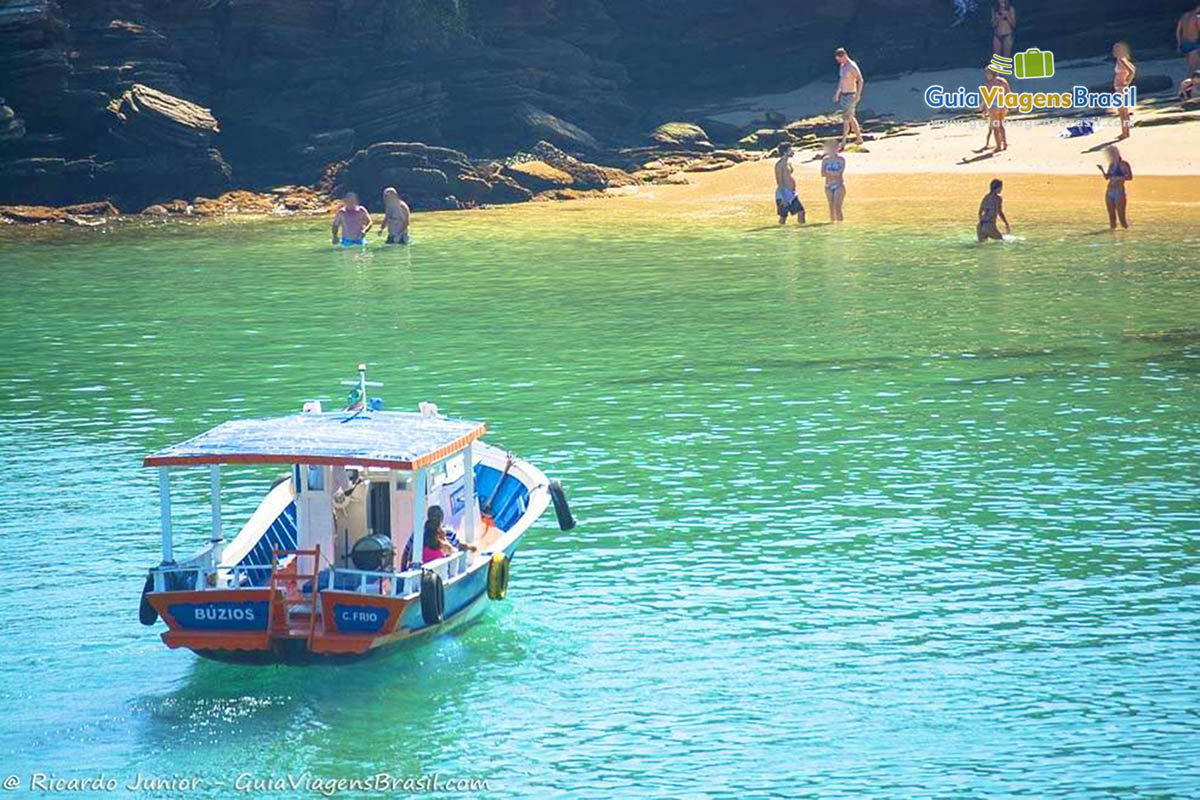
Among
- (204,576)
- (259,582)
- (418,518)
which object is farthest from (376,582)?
(204,576)

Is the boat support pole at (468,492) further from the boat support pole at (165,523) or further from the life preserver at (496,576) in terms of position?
the boat support pole at (165,523)

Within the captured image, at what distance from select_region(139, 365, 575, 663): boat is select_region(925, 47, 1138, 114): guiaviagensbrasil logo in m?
29.7

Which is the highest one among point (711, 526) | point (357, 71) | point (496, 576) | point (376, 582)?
point (357, 71)

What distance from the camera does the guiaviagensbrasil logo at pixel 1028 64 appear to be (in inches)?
2024

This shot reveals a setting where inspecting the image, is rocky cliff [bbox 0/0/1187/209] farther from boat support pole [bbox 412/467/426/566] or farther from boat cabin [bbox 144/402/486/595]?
boat support pole [bbox 412/467/426/566]

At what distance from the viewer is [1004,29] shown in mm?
50844

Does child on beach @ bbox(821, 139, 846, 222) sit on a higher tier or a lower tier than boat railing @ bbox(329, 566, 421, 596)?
higher

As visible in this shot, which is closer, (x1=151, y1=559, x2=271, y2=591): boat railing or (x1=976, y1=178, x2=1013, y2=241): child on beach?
(x1=151, y1=559, x2=271, y2=591): boat railing

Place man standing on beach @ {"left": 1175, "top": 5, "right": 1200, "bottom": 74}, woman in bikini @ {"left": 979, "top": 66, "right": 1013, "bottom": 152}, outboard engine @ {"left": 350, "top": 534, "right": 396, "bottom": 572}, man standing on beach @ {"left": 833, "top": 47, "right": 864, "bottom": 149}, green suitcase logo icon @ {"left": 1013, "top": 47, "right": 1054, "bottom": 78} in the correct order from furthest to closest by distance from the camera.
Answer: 1. green suitcase logo icon @ {"left": 1013, "top": 47, "right": 1054, "bottom": 78}
2. man standing on beach @ {"left": 1175, "top": 5, "right": 1200, "bottom": 74}
3. man standing on beach @ {"left": 833, "top": 47, "right": 864, "bottom": 149}
4. woman in bikini @ {"left": 979, "top": 66, "right": 1013, "bottom": 152}
5. outboard engine @ {"left": 350, "top": 534, "right": 396, "bottom": 572}

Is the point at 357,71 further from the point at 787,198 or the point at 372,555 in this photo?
the point at 372,555

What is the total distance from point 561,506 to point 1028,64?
37121 mm

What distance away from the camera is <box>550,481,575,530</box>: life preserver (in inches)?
755

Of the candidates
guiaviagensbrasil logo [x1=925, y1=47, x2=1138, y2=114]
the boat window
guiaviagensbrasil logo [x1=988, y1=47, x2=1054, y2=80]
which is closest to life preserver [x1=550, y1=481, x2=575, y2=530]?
the boat window

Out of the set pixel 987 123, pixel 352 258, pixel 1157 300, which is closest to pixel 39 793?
pixel 1157 300
